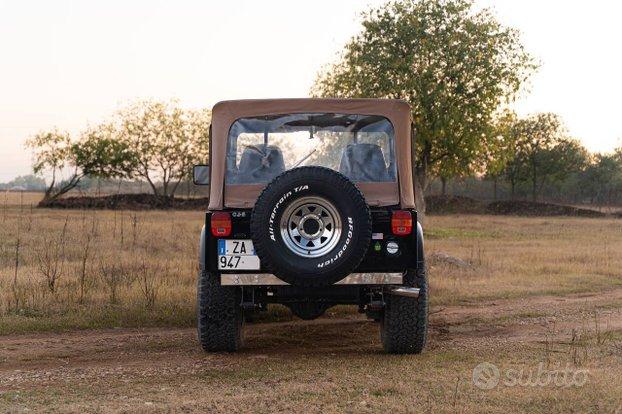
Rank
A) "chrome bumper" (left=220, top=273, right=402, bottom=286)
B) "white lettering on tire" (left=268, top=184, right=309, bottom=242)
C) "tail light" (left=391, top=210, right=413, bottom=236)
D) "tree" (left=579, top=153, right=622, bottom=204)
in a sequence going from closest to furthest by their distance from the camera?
"white lettering on tire" (left=268, top=184, right=309, bottom=242), "chrome bumper" (left=220, top=273, right=402, bottom=286), "tail light" (left=391, top=210, right=413, bottom=236), "tree" (left=579, top=153, right=622, bottom=204)

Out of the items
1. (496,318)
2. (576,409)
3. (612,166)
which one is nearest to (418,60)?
(496,318)

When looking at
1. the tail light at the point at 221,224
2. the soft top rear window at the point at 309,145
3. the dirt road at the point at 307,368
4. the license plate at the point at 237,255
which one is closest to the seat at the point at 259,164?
the soft top rear window at the point at 309,145

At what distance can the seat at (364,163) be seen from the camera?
310 inches

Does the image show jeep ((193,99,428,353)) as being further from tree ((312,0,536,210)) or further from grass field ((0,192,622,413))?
tree ((312,0,536,210))

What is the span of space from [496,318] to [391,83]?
17.6 metres

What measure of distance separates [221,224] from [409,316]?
6.39 feet

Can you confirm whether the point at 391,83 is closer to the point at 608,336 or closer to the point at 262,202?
the point at 608,336

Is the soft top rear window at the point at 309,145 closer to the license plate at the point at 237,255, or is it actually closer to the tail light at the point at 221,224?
the tail light at the point at 221,224

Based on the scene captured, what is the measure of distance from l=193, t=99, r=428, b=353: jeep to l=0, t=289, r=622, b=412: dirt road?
50cm

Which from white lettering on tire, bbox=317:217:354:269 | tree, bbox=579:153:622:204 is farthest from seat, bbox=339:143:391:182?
tree, bbox=579:153:622:204

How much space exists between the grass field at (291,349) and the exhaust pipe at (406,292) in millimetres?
631

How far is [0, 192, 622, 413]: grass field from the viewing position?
602 centimetres

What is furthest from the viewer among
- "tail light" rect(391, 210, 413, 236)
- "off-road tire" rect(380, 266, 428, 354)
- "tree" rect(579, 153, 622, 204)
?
"tree" rect(579, 153, 622, 204)

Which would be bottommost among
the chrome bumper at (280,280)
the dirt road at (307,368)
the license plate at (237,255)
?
the dirt road at (307,368)
